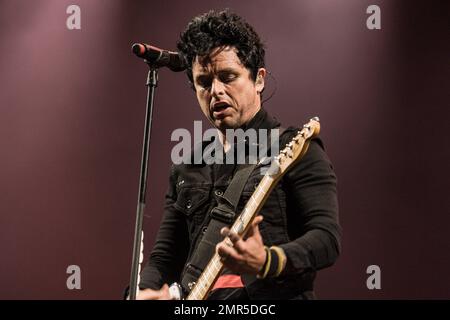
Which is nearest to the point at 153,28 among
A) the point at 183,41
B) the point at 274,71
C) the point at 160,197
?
the point at 274,71

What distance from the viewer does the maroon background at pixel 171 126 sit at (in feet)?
7.99

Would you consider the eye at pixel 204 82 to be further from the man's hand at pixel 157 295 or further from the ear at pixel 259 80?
the man's hand at pixel 157 295

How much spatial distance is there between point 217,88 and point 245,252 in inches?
25.4

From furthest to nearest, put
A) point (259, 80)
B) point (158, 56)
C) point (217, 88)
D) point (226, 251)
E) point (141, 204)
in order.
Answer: point (259, 80) < point (217, 88) < point (158, 56) < point (141, 204) < point (226, 251)

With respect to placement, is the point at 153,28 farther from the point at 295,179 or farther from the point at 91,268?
the point at 295,179

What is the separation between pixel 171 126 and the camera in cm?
280

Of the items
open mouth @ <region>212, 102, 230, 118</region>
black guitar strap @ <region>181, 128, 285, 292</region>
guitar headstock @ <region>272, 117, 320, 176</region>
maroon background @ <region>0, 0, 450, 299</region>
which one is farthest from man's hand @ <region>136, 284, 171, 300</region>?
maroon background @ <region>0, 0, 450, 299</region>

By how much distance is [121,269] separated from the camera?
9.03 feet

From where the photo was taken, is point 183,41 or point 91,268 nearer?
point 183,41

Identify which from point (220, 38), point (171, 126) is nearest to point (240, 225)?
point (220, 38)

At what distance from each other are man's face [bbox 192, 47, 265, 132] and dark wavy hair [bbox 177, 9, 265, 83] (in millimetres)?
21

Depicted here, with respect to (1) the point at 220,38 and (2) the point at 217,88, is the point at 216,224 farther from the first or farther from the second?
(1) the point at 220,38

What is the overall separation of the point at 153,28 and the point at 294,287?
6.00 ft
